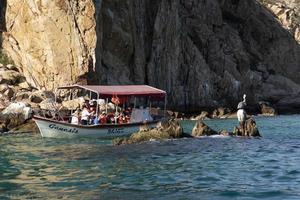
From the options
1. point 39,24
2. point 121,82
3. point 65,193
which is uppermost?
point 39,24

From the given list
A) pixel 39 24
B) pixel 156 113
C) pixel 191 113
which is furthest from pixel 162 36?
pixel 156 113

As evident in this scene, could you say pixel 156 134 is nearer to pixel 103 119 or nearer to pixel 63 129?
pixel 103 119

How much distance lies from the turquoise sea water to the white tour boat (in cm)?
704

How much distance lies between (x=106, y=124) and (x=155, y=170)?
65.2 ft

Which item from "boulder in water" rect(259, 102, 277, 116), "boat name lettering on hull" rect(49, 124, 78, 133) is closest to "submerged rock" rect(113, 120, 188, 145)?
"boat name lettering on hull" rect(49, 124, 78, 133)

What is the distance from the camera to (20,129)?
47.9m

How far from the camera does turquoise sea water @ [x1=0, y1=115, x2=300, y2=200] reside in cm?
1708

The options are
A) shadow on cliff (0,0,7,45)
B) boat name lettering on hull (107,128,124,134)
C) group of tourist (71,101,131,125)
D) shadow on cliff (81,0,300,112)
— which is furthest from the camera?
shadow on cliff (81,0,300,112)

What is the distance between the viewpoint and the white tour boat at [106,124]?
40.4 m

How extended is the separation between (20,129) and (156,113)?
12599 millimetres

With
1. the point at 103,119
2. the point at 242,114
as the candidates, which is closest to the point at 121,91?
the point at 103,119

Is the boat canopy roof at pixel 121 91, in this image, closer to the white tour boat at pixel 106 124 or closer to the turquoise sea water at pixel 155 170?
the white tour boat at pixel 106 124

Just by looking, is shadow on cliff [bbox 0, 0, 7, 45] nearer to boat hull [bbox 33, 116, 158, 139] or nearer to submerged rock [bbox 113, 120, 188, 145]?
boat hull [bbox 33, 116, 158, 139]

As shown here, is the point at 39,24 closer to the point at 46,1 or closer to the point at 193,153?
the point at 46,1
